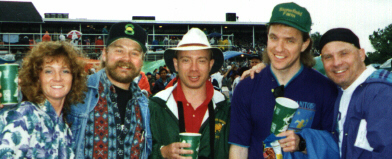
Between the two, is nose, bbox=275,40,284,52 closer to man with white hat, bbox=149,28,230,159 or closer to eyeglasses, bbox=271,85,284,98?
eyeglasses, bbox=271,85,284,98

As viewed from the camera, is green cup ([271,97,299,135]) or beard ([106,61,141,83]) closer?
green cup ([271,97,299,135])

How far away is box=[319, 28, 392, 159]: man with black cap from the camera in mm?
2365

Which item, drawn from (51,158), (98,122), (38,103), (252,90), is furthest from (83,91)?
(252,90)

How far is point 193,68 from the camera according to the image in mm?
3428

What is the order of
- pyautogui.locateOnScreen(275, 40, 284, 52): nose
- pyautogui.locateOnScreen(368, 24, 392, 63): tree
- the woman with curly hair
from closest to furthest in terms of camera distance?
the woman with curly hair
pyautogui.locateOnScreen(275, 40, 284, 52): nose
pyautogui.locateOnScreen(368, 24, 392, 63): tree

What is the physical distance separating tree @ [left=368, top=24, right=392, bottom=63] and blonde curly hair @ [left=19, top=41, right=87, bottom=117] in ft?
221

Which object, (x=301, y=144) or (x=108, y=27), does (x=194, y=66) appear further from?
(x=108, y=27)

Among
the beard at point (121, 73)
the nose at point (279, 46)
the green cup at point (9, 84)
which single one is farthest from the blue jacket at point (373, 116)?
the green cup at point (9, 84)

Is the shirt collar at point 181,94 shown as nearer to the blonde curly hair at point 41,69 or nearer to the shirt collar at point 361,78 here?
the blonde curly hair at point 41,69

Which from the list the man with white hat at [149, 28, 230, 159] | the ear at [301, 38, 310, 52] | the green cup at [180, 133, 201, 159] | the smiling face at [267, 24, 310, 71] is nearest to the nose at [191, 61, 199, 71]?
the man with white hat at [149, 28, 230, 159]

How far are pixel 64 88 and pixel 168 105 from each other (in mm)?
1108

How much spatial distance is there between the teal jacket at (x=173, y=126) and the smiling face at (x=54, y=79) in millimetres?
1006

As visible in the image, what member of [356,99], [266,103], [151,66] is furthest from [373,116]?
[151,66]

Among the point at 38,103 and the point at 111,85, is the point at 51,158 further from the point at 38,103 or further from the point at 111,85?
the point at 111,85
